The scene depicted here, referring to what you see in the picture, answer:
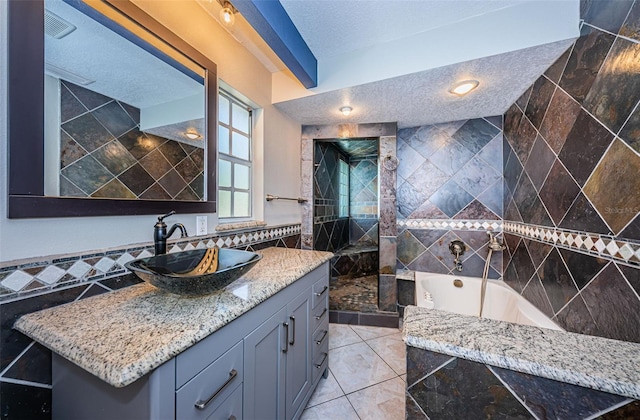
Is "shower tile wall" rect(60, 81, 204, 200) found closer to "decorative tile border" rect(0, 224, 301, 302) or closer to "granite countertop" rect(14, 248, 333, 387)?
"decorative tile border" rect(0, 224, 301, 302)

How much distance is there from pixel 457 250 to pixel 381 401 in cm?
159

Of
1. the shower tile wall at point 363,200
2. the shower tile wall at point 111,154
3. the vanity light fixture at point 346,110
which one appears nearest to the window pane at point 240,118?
the shower tile wall at point 111,154

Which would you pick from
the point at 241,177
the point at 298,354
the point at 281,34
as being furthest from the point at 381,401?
the point at 281,34

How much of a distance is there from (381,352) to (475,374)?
152cm

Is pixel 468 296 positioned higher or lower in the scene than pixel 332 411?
higher

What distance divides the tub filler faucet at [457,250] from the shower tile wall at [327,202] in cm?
149

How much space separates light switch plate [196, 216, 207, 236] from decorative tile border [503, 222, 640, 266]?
2.05m

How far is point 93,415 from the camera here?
0.63 m

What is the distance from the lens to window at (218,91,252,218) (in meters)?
1.60

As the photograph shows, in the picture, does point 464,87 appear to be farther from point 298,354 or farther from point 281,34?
point 298,354

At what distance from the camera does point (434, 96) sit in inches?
72.8

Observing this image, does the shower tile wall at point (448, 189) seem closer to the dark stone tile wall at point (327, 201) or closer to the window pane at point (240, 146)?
the dark stone tile wall at point (327, 201)

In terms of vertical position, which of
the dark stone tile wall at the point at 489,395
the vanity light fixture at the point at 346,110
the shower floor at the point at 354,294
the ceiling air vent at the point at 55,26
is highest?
the vanity light fixture at the point at 346,110

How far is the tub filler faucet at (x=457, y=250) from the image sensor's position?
91.9 inches
